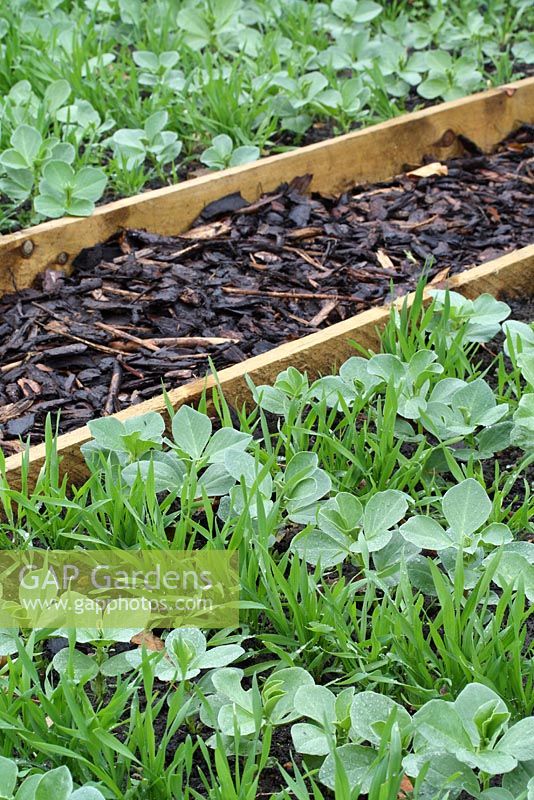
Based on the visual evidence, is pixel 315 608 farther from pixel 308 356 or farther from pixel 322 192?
pixel 322 192

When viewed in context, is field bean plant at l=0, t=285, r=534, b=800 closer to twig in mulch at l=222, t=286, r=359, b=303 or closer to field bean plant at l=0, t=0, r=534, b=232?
twig in mulch at l=222, t=286, r=359, b=303

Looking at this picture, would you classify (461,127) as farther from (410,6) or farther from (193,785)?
(193,785)

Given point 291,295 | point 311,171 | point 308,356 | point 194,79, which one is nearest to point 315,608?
point 308,356

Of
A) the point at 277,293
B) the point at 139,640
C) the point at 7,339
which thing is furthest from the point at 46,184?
the point at 139,640

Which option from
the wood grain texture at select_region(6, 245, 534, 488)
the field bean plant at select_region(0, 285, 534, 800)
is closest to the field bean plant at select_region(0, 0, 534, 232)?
the wood grain texture at select_region(6, 245, 534, 488)

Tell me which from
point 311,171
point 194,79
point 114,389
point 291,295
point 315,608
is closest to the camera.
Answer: point 315,608

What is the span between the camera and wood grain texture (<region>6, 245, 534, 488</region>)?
1.82m

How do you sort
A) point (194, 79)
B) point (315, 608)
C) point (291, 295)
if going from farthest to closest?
1. point (194, 79)
2. point (291, 295)
3. point (315, 608)

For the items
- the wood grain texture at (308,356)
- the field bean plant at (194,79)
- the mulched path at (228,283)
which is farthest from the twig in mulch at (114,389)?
the field bean plant at (194,79)

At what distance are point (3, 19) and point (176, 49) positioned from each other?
616mm

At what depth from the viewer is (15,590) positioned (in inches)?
62.6

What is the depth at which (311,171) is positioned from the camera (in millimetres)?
2877

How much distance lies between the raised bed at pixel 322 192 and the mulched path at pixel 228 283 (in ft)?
0.16

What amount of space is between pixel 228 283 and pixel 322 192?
637mm
